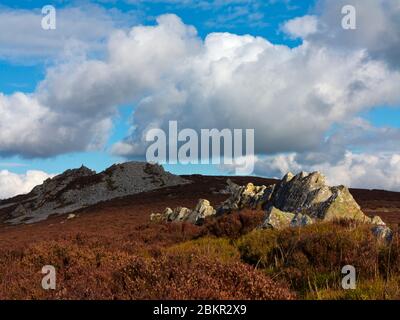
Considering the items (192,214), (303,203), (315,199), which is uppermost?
(315,199)

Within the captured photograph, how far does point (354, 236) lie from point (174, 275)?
5.32 metres

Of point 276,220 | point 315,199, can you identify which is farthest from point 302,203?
point 276,220

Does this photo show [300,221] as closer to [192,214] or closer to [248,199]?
[248,199]

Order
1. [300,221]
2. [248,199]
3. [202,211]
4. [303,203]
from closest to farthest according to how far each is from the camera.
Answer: [300,221] → [303,203] → [248,199] → [202,211]

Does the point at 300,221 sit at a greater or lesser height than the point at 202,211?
lesser

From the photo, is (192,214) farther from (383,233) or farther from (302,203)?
(383,233)

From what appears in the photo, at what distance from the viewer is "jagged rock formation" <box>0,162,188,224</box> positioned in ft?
253

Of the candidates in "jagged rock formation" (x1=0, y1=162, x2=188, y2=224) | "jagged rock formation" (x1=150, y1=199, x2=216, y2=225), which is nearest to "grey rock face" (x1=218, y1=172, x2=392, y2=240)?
"jagged rock formation" (x1=150, y1=199, x2=216, y2=225)

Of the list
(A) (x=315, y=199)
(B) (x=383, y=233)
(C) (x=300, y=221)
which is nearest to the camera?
(B) (x=383, y=233)

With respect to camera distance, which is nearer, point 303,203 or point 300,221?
point 300,221

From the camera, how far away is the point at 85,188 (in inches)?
3312

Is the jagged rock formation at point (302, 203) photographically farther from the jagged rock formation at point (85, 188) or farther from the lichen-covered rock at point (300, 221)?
the jagged rock formation at point (85, 188)
